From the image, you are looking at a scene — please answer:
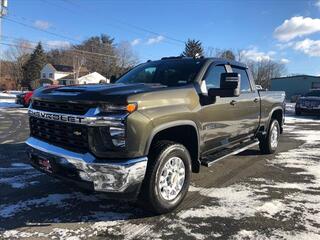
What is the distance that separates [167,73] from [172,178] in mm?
1803

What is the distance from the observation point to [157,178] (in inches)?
177

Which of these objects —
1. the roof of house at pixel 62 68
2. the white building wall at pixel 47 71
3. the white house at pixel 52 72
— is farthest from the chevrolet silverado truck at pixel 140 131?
the roof of house at pixel 62 68

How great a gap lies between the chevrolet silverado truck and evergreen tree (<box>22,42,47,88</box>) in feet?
273

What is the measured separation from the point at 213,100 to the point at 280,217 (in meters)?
1.77

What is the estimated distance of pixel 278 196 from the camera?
558 centimetres

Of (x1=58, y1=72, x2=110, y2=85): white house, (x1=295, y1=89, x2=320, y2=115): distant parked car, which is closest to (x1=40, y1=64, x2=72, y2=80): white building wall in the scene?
(x1=58, y1=72, x2=110, y2=85): white house

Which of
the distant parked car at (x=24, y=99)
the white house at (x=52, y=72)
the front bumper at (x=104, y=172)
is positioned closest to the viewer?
the front bumper at (x=104, y=172)

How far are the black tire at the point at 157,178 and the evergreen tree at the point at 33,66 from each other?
275 feet

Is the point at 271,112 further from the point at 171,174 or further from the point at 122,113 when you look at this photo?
the point at 122,113

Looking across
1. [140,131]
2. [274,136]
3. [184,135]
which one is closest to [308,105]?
[274,136]

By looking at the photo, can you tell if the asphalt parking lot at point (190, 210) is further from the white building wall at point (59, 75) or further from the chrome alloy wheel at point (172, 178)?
the white building wall at point (59, 75)

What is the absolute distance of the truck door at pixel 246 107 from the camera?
656 centimetres

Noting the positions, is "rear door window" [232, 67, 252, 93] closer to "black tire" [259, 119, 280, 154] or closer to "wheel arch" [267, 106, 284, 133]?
"wheel arch" [267, 106, 284, 133]

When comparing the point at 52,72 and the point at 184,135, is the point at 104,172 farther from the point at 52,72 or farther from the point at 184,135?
the point at 52,72
